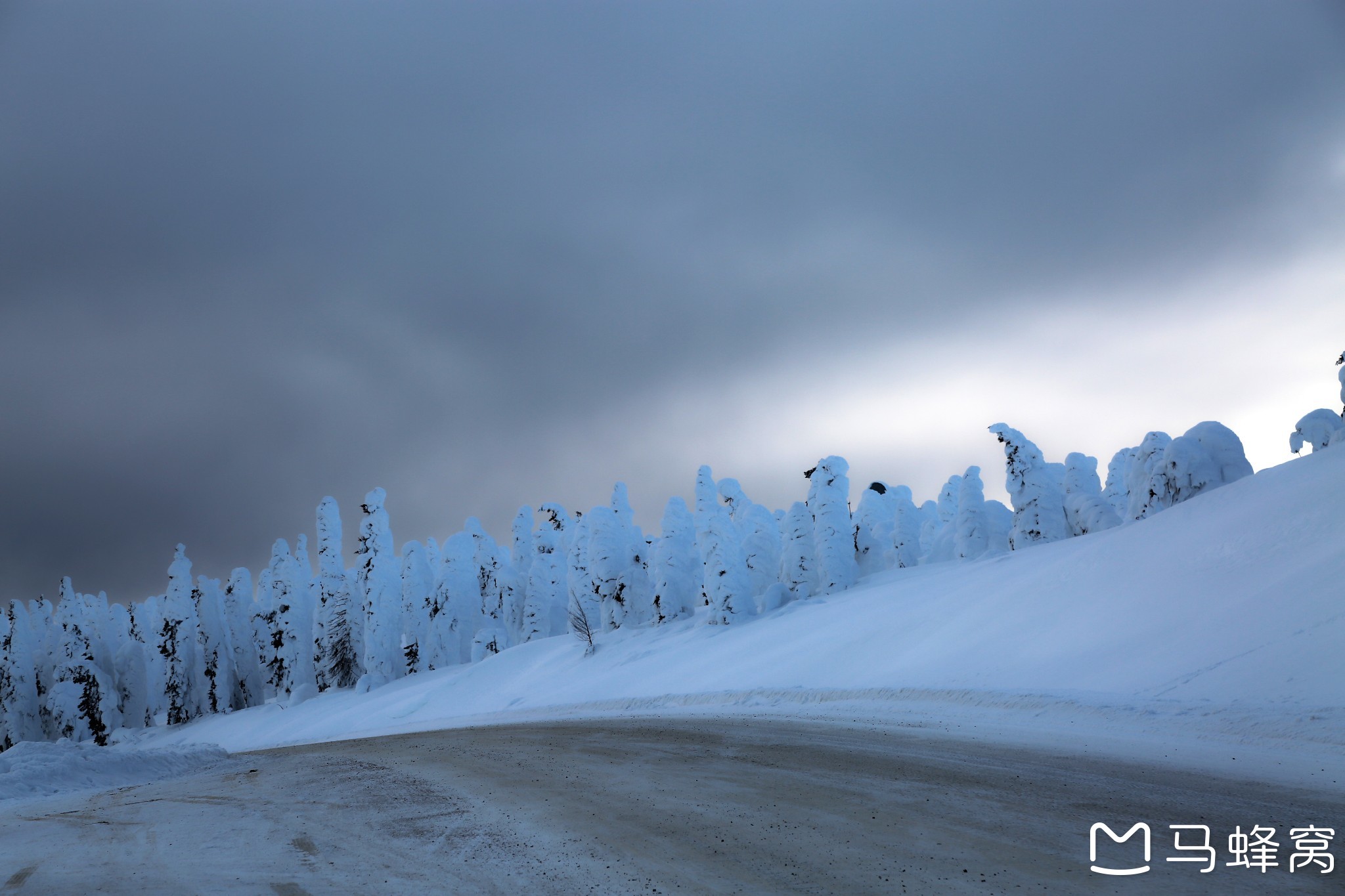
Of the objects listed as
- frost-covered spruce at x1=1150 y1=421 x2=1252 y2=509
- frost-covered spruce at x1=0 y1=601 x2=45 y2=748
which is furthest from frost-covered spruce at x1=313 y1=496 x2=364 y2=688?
frost-covered spruce at x1=1150 y1=421 x2=1252 y2=509

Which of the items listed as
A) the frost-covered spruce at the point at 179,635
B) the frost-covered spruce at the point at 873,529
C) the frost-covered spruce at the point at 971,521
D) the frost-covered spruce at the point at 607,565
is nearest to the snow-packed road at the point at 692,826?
the frost-covered spruce at the point at 607,565

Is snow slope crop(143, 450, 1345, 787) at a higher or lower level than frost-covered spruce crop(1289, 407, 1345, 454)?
lower

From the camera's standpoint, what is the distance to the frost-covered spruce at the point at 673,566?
4638 centimetres

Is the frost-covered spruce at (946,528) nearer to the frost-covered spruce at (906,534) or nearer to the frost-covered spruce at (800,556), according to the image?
the frost-covered spruce at (906,534)

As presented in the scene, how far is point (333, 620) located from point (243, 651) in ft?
67.9

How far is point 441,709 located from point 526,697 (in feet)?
23.8

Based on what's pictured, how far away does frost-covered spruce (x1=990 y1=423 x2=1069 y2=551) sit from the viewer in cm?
4450

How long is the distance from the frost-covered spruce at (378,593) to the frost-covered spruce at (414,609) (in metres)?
0.76

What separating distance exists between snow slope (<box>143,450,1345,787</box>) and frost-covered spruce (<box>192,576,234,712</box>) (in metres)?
53.4

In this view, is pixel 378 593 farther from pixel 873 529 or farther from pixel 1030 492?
pixel 1030 492

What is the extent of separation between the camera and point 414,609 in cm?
6259

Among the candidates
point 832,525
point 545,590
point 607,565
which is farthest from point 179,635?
point 832,525

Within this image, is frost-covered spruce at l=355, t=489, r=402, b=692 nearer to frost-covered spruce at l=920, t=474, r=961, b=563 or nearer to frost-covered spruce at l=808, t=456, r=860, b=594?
frost-covered spruce at l=808, t=456, r=860, b=594

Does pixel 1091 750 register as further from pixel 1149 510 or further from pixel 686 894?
pixel 1149 510
